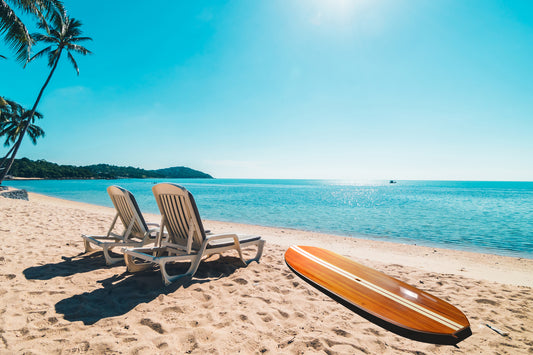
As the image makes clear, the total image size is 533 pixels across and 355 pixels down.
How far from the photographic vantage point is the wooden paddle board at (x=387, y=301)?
2.12m

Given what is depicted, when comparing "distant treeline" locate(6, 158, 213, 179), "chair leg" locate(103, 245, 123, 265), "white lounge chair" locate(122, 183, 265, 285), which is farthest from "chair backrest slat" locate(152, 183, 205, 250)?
"distant treeline" locate(6, 158, 213, 179)

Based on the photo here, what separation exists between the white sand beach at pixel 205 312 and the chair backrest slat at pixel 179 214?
1.85 feet

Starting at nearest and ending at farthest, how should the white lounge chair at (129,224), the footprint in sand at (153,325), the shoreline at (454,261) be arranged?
the footprint in sand at (153,325) < the white lounge chair at (129,224) < the shoreline at (454,261)

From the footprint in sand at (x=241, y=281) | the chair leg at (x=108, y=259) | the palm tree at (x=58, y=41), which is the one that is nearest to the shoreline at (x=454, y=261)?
the footprint in sand at (x=241, y=281)

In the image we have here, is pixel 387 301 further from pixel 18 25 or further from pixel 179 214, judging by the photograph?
pixel 18 25

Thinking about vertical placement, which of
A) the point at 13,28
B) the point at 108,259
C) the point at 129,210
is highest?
the point at 13,28

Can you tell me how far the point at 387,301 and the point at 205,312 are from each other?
1.89m

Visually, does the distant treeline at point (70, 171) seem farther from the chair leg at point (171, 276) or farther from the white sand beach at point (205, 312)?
the chair leg at point (171, 276)

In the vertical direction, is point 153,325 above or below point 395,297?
below

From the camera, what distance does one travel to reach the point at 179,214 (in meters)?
3.60

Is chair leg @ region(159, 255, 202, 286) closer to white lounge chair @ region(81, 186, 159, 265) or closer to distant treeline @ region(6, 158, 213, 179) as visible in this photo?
white lounge chair @ region(81, 186, 159, 265)

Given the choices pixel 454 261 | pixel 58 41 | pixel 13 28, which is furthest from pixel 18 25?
pixel 454 261

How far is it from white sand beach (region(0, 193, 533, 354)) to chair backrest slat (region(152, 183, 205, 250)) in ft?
1.85

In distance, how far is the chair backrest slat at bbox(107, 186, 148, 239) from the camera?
4117 millimetres
